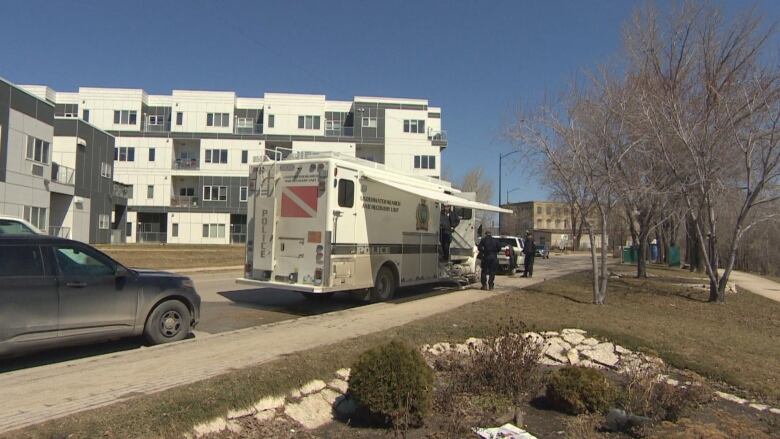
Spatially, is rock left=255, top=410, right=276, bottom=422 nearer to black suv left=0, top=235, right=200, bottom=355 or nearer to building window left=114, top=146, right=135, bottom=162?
black suv left=0, top=235, right=200, bottom=355

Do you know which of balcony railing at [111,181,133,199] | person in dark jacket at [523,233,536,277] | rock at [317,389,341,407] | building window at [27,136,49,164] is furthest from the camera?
balcony railing at [111,181,133,199]

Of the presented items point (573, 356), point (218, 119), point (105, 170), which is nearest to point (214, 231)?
point (218, 119)

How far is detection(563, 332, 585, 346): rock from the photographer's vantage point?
8969 millimetres

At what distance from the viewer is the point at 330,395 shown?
598 centimetres

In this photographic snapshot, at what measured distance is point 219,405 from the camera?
4.96 meters

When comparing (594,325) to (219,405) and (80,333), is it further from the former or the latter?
(80,333)

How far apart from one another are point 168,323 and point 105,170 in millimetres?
42787

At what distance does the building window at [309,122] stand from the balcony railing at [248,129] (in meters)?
4.36

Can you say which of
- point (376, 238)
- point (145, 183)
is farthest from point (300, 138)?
point (376, 238)

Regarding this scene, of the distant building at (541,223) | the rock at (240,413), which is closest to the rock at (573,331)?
the rock at (240,413)

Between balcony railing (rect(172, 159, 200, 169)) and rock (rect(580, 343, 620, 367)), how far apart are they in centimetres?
5425

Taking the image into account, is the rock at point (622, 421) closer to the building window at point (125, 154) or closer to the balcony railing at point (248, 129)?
the balcony railing at point (248, 129)

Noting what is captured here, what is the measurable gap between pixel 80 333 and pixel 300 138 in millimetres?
51470

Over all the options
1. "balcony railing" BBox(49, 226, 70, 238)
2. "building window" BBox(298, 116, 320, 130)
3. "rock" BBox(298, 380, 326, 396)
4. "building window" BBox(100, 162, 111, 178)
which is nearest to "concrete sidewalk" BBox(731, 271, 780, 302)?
"rock" BBox(298, 380, 326, 396)
